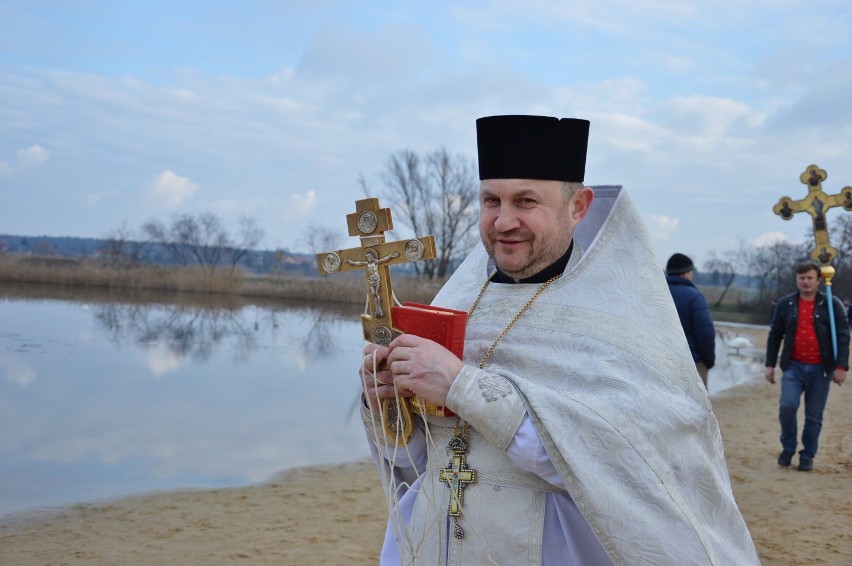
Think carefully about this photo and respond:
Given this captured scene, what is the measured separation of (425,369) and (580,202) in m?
Result: 0.76

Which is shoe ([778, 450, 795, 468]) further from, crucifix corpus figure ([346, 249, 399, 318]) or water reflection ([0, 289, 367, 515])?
crucifix corpus figure ([346, 249, 399, 318])

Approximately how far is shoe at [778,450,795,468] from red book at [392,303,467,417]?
797cm

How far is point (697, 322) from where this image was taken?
7180mm

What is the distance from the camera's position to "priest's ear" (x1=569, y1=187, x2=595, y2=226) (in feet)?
8.31

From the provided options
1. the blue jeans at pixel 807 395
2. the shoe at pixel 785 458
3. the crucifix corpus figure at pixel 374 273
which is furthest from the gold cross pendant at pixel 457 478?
the shoe at pixel 785 458

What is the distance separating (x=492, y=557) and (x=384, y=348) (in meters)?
0.67

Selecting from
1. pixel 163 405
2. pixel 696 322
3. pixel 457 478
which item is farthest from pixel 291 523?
pixel 163 405

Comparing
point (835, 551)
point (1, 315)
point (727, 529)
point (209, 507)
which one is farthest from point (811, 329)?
point (1, 315)

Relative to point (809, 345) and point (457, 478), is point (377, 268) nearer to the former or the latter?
point (457, 478)

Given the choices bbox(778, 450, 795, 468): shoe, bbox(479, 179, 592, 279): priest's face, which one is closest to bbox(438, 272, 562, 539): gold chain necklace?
bbox(479, 179, 592, 279): priest's face

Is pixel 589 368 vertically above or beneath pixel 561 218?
beneath

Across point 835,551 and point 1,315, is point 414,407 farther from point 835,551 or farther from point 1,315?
point 1,315

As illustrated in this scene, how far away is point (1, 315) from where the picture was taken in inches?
964

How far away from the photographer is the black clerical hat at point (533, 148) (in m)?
2.44
